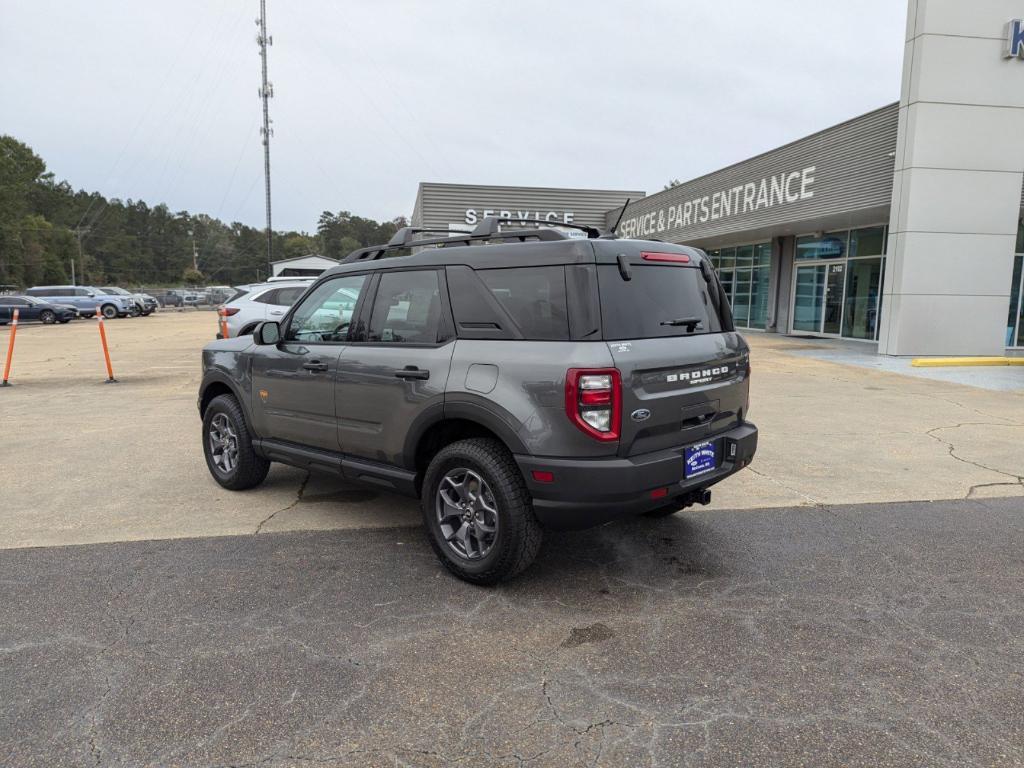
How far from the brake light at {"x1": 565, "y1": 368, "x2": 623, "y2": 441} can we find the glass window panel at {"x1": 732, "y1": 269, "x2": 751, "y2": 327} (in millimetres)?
23921

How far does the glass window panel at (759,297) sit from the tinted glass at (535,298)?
2248 centimetres

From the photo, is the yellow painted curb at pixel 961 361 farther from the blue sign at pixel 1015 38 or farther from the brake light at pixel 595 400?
the brake light at pixel 595 400

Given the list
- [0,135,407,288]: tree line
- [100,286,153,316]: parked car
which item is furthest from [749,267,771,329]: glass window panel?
[0,135,407,288]: tree line

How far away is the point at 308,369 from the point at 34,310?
113 feet

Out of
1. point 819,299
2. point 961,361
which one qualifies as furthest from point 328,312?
point 819,299

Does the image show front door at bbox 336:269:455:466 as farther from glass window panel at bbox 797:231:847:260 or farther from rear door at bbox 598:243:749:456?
glass window panel at bbox 797:231:847:260

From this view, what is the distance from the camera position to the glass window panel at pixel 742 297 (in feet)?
86.0

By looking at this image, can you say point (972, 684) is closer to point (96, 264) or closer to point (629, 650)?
Answer: point (629, 650)

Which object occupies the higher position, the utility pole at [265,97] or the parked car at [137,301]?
the utility pole at [265,97]

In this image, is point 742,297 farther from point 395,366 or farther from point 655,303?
point 395,366

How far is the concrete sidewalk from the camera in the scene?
5055 mm

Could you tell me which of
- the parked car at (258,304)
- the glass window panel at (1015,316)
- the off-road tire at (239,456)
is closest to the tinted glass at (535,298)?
the off-road tire at (239,456)

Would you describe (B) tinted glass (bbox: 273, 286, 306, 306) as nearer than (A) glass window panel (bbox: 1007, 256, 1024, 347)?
Yes

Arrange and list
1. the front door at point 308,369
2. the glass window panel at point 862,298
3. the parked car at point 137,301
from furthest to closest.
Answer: the parked car at point 137,301
the glass window panel at point 862,298
the front door at point 308,369
